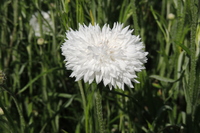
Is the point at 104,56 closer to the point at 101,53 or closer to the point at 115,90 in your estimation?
the point at 101,53

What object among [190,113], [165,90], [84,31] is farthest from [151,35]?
[84,31]

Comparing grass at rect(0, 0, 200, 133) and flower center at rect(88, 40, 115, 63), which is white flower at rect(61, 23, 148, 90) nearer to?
flower center at rect(88, 40, 115, 63)

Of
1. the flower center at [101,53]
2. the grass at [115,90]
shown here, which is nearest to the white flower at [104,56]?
the flower center at [101,53]

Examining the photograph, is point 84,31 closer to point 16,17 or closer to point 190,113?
point 190,113

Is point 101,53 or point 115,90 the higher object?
point 101,53

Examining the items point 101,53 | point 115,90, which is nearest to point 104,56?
point 101,53

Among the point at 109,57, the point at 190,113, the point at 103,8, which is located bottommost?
the point at 190,113
